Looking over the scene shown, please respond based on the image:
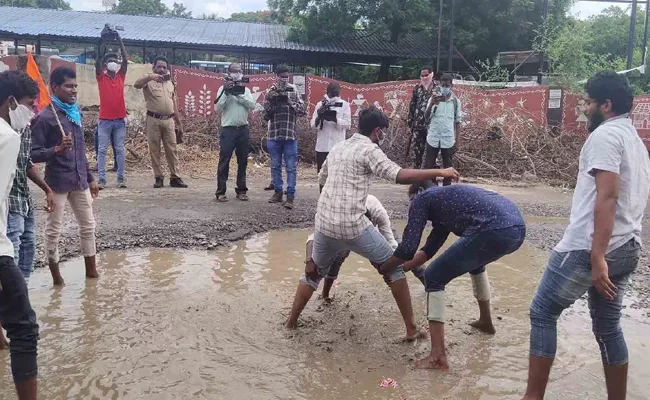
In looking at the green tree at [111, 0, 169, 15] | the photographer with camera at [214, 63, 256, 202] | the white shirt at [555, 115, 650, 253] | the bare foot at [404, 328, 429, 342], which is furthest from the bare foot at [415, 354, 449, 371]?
the green tree at [111, 0, 169, 15]

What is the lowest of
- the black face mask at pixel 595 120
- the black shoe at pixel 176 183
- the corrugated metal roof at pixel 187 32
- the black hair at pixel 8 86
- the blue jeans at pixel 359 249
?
the black shoe at pixel 176 183

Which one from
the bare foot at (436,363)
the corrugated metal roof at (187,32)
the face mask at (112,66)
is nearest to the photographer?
the bare foot at (436,363)

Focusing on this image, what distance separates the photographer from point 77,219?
4.86m

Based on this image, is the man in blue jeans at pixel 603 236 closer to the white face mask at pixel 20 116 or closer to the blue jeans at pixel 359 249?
the blue jeans at pixel 359 249

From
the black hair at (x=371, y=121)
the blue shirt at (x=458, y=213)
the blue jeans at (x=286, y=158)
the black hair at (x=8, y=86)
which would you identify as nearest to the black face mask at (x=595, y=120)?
the blue shirt at (x=458, y=213)

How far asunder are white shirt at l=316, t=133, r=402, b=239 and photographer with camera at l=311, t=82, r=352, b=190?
4369 mm

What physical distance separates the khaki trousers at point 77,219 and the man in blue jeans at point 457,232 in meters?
2.79

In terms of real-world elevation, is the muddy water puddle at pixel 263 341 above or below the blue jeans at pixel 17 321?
below

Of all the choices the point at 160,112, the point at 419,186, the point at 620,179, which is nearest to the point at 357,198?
the point at 419,186

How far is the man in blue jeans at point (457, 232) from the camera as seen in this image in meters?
3.47

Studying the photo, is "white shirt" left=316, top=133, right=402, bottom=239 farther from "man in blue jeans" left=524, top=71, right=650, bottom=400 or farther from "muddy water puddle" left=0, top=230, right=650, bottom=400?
"man in blue jeans" left=524, top=71, right=650, bottom=400

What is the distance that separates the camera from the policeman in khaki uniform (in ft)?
27.6

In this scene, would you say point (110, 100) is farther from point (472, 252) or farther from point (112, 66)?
point (472, 252)

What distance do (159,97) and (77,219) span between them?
4110 mm
